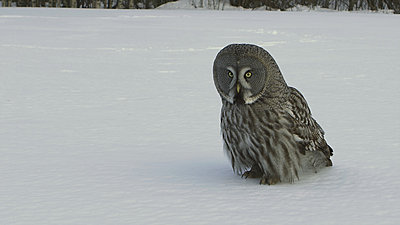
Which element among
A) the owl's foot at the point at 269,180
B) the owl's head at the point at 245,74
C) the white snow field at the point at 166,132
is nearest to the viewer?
the white snow field at the point at 166,132

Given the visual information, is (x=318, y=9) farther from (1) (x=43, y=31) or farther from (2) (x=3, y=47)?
(2) (x=3, y=47)

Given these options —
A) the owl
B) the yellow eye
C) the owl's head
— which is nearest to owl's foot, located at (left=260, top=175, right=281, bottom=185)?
the owl

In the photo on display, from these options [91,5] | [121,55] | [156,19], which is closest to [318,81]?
[121,55]

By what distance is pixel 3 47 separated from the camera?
7.57 metres

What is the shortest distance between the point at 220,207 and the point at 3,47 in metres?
5.92

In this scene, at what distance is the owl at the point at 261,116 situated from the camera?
254cm

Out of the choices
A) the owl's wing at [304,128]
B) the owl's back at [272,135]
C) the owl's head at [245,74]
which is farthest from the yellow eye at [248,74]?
the owl's wing at [304,128]

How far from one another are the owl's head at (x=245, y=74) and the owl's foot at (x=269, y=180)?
0.32 m

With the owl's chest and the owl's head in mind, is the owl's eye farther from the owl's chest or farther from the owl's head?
the owl's chest

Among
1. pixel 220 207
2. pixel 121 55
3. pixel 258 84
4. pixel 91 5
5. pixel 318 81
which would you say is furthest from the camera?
pixel 91 5

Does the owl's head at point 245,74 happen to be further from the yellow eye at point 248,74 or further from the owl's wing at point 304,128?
the owl's wing at point 304,128

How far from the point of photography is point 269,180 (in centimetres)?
264

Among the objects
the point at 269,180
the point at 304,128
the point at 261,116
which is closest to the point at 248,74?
the point at 261,116

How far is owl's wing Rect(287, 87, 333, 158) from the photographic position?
2.63 m
